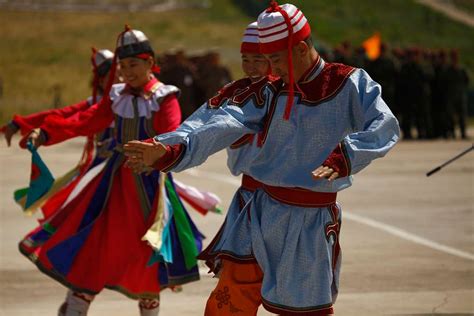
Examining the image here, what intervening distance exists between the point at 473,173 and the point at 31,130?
11039 millimetres

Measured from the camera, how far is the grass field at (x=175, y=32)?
45406 millimetres

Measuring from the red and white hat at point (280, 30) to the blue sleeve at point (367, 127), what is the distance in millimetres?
309

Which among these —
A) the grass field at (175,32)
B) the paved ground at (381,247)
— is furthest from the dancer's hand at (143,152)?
the grass field at (175,32)

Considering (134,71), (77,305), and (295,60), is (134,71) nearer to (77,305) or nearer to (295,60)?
(77,305)

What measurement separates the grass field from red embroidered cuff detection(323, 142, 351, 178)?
3553 cm

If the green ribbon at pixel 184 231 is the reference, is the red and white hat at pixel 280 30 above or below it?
above

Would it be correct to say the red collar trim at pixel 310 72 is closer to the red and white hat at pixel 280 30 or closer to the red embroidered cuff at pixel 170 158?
the red and white hat at pixel 280 30

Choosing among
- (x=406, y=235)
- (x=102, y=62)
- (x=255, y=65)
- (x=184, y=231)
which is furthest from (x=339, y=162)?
(x=406, y=235)

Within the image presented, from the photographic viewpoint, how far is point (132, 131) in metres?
8.38

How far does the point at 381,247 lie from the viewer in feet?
39.1

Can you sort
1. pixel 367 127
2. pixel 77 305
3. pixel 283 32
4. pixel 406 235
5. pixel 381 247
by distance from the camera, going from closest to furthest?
pixel 367 127 → pixel 283 32 → pixel 77 305 → pixel 381 247 → pixel 406 235

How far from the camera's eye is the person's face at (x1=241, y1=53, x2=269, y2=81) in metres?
7.77

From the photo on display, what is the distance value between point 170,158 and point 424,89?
22.0 m

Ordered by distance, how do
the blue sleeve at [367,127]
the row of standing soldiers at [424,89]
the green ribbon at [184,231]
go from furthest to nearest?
the row of standing soldiers at [424,89] → the green ribbon at [184,231] → the blue sleeve at [367,127]
